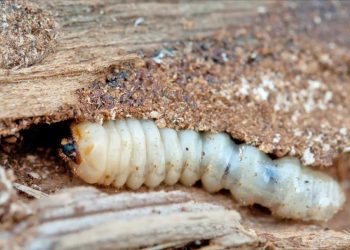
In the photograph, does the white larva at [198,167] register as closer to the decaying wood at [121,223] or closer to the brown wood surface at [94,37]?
the brown wood surface at [94,37]

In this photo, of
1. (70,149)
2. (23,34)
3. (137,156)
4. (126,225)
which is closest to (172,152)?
(137,156)

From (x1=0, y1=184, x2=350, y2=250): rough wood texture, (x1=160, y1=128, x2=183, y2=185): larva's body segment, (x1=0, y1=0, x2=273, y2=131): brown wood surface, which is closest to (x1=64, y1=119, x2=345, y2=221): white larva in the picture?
(x1=160, y1=128, x2=183, y2=185): larva's body segment

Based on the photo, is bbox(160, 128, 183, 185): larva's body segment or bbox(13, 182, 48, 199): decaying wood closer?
bbox(13, 182, 48, 199): decaying wood

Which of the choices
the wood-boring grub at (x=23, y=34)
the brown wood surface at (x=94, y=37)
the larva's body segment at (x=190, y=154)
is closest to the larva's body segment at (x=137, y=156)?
the larva's body segment at (x=190, y=154)

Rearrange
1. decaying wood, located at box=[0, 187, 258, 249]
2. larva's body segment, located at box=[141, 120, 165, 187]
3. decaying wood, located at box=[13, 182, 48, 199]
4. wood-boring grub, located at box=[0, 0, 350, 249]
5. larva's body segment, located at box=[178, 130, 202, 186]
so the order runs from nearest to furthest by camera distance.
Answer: decaying wood, located at box=[0, 187, 258, 249] → decaying wood, located at box=[13, 182, 48, 199] → wood-boring grub, located at box=[0, 0, 350, 249] → larva's body segment, located at box=[141, 120, 165, 187] → larva's body segment, located at box=[178, 130, 202, 186]

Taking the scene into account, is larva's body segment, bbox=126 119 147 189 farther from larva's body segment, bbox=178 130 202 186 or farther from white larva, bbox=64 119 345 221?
larva's body segment, bbox=178 130 202 186

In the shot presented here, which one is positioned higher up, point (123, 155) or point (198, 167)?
point (123, 155)

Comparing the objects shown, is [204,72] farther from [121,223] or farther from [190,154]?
[121,223]

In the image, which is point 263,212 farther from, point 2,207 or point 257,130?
point 2,207
